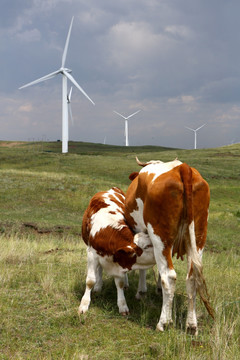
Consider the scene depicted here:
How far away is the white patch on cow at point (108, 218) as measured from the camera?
5.50 metres

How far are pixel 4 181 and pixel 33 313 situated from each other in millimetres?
21664

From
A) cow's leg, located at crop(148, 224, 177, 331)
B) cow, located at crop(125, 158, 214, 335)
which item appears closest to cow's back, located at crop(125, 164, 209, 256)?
cow, located at crop(125, 158, 214, 335)

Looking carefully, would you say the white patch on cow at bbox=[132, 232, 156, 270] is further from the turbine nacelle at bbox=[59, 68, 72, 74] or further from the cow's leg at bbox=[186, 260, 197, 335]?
the turbine nacelle at bbox=[59, 68, 72, 74]

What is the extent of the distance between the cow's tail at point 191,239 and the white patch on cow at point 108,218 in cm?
115

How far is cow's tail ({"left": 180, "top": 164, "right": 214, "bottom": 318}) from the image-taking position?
4.56 metres

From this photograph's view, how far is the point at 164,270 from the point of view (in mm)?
4727

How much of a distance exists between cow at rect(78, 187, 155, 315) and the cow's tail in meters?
0.58

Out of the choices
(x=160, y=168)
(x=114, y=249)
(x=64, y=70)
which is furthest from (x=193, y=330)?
(x=64, y=70)

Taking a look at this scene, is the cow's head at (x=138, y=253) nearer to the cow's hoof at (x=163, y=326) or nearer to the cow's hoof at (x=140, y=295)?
the cow's hoof at (x=163, y=326)

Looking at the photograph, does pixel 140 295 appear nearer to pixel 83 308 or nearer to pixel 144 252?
pixel 83 308

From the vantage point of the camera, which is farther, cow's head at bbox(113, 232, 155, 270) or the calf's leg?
cow's head at bbox(113, 232, 155, 270)

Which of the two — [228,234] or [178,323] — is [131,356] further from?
[228,234]

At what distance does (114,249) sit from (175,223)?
3.61 ft

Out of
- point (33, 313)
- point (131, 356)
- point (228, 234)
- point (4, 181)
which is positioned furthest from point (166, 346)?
point (4, 181)
